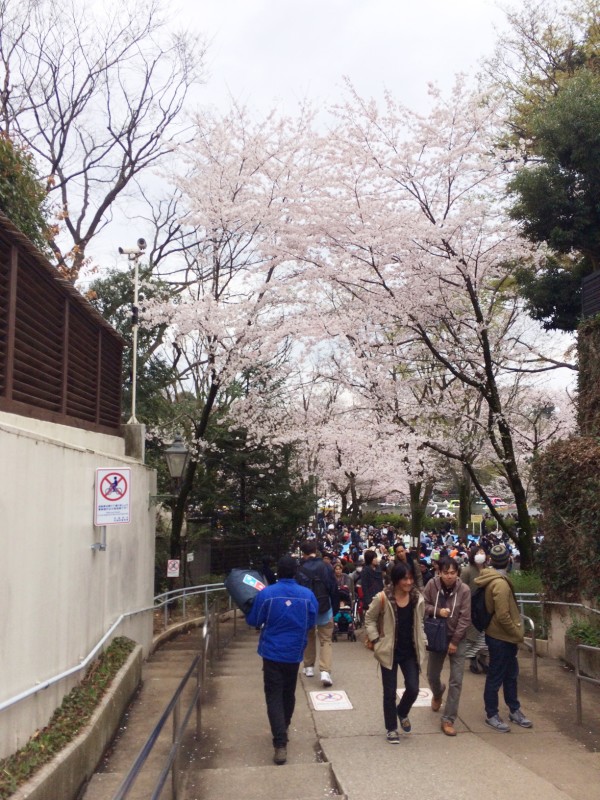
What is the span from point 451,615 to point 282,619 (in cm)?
162

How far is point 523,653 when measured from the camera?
10164 mm

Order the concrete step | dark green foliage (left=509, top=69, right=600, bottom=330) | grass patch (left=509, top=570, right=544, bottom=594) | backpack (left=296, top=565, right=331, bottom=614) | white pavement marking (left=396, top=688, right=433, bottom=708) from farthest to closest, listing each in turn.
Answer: dark green foliage (left=509, top=69, right=600, bottom=330)
grass patch (left=509, top=570, right=544, bottom=594)
backpack (left=296, top=565, right=331, bottom=614)
white pavement marking (left=396, top=688, right=433, bottom=708)
the concrete step

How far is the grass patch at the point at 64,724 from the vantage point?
14.2ft

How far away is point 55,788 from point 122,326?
47.4ft

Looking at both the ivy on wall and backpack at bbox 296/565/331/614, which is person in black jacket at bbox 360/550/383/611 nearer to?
the ivy on wall

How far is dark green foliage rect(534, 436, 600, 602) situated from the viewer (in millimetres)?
8641

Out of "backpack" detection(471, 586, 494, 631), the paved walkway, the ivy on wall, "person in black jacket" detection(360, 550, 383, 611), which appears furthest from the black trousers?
"person in black jacket" detection(360, 550, 383, 611)

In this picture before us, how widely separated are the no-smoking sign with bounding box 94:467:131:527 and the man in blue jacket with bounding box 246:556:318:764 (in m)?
2.16

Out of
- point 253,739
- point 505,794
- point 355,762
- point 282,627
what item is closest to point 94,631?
point 253,739

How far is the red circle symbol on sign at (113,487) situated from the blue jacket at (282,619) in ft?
7.29

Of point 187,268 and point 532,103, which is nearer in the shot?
point 532,103

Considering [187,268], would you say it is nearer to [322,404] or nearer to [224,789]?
[322,404]

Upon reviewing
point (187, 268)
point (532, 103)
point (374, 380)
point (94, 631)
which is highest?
point (532, 103)

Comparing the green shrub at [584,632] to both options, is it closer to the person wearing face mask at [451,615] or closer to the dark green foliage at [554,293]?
the person wearing face mask at [451,615]
